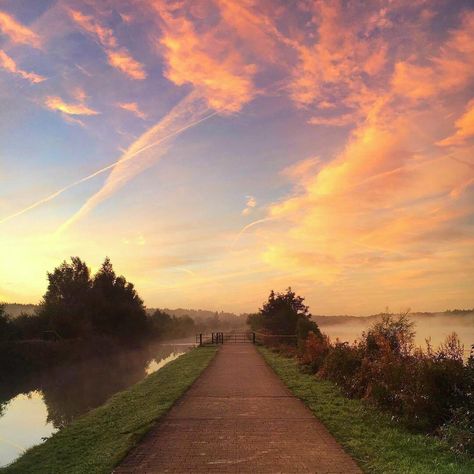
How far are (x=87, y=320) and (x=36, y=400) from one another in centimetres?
3124

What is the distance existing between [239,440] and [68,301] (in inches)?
2055

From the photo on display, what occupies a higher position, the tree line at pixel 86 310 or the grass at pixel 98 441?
the tree line at pixel 86 310

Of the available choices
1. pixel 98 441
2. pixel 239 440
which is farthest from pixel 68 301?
pixel 239 440

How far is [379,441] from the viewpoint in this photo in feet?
29.0

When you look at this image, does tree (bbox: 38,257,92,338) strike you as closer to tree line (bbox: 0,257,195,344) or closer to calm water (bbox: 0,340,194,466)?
tree line (bbox: 0,257,195,344)

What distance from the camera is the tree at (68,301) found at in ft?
150

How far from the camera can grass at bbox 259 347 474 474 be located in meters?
7.33

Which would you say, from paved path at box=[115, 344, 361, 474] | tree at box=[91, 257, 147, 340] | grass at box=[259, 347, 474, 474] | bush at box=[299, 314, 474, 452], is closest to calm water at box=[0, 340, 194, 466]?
paved path at box=[115, 344, 361, 474]

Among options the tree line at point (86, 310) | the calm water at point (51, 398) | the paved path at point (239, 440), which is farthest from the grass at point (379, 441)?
the tree line at point (86, 310)

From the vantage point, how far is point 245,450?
8.12 metres

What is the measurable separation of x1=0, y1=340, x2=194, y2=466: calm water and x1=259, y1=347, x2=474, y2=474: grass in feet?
23.8

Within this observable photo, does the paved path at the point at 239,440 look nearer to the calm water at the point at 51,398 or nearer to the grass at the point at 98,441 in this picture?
the grass at the point at 98,441

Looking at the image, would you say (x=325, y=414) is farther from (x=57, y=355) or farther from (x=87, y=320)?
(x=87, y=320)

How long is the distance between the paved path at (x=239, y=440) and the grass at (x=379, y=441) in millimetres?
304
